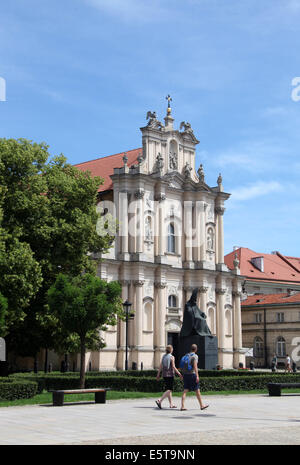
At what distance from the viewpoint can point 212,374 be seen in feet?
112

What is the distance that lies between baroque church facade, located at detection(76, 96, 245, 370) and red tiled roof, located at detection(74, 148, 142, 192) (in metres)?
0.15

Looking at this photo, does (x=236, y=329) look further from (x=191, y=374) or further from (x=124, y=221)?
(x=191, y=374)

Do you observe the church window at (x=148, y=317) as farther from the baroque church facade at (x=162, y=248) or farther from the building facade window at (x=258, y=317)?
the building facade window at (x=258, y=317)

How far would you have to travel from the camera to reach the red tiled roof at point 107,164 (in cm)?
5850

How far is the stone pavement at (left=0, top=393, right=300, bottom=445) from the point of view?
38.1 ft

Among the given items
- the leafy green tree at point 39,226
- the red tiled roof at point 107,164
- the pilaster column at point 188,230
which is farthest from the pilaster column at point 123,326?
the leafy green tree at point 39,226

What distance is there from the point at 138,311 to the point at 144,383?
92.3ft

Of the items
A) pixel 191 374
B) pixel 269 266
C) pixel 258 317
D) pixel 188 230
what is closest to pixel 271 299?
pixel 258 317

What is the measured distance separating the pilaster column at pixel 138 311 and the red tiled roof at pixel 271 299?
20643mm

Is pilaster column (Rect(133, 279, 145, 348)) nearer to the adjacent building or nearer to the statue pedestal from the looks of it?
A: the statue pedestal

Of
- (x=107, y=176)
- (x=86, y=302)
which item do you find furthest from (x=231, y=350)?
(x=86, y=302)

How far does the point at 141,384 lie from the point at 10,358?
26679mm

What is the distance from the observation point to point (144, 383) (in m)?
25.3

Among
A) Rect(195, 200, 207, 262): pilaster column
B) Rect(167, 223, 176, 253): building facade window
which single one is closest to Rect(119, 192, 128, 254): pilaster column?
Rect(167, 223, 176, 253): building facade window
